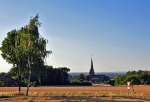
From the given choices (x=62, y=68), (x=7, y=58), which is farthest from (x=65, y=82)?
(x=7, y=58)

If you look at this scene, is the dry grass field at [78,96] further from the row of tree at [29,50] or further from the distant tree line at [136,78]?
the distant tree line at [136,78]

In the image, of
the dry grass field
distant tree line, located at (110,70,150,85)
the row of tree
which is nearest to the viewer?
the dry grass field

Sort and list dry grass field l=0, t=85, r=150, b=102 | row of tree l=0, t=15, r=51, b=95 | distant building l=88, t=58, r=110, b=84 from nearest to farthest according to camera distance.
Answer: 1. dry grass field l=0, t=85, r=150, b=102
2. row of tree l=0, t=15, r=51, b=95
3. distant building l=88, t=58, r=110, b=84

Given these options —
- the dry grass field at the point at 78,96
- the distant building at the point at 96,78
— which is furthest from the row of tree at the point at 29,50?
the distant building at the point at 96,78

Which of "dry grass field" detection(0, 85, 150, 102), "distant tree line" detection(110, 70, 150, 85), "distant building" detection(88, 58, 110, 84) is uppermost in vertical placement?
"distant building" detection(88, 58, 110, 84)

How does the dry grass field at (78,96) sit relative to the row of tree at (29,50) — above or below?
below

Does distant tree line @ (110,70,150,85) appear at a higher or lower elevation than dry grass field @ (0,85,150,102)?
higher

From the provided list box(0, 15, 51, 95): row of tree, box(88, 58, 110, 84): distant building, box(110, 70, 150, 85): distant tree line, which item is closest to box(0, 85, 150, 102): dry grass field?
box(0, 15, 51, 95): row of tree

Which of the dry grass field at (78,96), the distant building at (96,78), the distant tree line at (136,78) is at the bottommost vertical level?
the dry grass field at (78,96)

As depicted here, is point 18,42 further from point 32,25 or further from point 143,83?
point 143,83

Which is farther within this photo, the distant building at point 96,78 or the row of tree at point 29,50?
the distant building at point 96,78

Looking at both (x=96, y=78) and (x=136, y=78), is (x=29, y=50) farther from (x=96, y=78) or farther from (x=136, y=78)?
(x=96, y=78)

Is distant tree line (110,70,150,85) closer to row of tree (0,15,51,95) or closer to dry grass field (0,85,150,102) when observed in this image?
dry grass field (0,85,150,102)

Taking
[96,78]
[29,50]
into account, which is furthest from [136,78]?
[29,50]
